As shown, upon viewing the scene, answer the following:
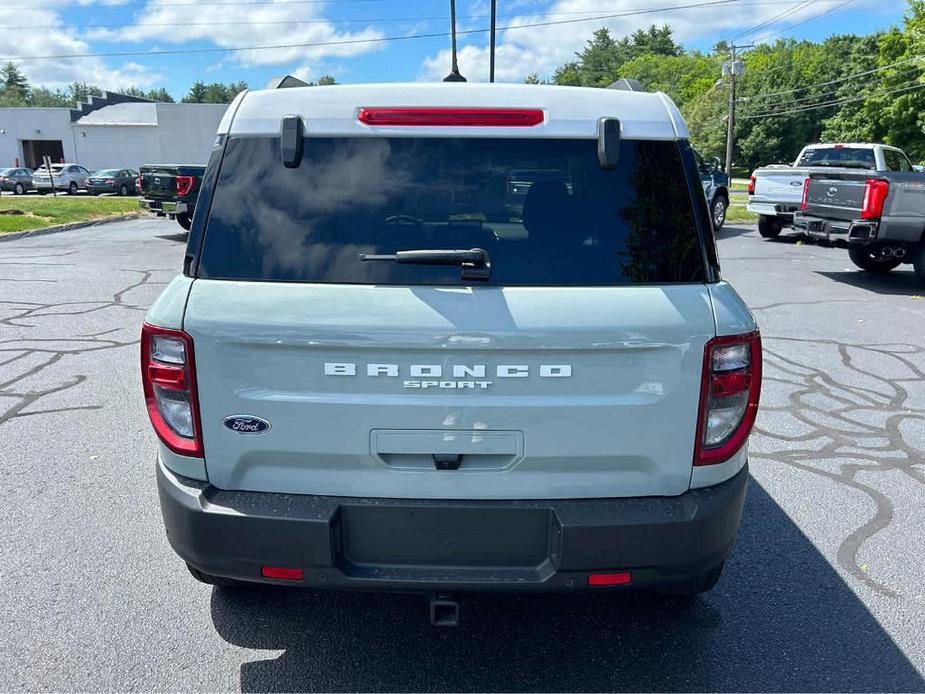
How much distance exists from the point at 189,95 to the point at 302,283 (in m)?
146

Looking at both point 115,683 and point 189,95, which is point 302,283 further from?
point 189,95

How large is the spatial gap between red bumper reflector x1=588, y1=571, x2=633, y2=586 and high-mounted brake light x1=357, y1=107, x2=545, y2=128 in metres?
1.49

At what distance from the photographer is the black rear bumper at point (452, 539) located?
226 cm

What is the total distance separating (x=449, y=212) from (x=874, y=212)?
10.3 meters

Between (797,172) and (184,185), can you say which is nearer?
(797,172)

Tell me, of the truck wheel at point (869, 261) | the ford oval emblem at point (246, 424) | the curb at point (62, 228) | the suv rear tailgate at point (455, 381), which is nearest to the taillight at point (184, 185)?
the curb at point (62, 228)

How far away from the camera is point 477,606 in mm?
3111

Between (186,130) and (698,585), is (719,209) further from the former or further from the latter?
(186,130)

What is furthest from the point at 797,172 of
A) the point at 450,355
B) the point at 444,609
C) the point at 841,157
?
the point at 444,609

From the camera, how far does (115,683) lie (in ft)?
8.52

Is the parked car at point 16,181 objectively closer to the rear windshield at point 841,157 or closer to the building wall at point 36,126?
the building wall at point 36,126

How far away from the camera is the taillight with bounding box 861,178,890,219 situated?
10.4m

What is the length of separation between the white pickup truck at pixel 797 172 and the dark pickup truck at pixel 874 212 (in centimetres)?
335

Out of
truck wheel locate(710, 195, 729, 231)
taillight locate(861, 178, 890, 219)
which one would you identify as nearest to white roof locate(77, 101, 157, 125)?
truck wheel locate(710, 195, 729, 231)
